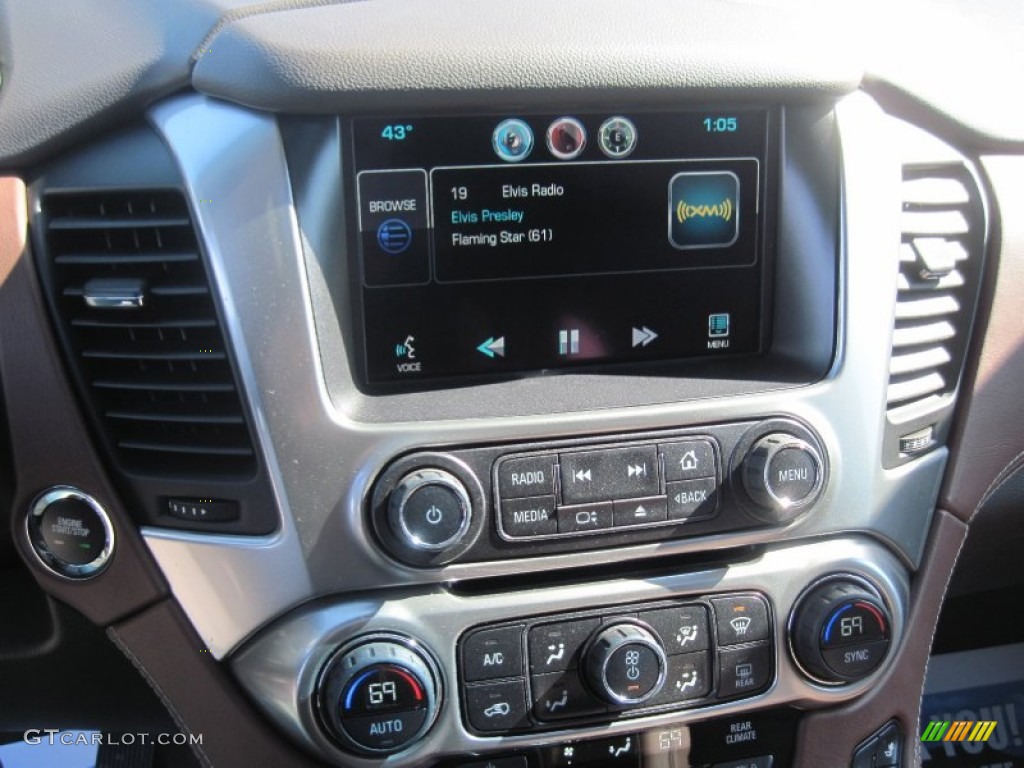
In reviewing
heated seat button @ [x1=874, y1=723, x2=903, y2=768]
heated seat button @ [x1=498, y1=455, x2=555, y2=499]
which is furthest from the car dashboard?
heated seat button @ [x1=874, y1=723, x2=903, y2=768]

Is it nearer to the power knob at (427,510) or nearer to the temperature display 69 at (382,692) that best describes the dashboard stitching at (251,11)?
the power knob at (427,510)

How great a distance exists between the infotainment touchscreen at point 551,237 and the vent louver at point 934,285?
0.65ft

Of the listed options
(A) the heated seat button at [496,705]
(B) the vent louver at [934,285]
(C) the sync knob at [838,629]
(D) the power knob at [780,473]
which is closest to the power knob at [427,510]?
(A) the heated seat button at [496,705]

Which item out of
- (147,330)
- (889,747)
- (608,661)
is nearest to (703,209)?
(608,661)

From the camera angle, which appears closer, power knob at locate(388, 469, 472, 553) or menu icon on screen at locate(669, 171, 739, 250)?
power knob at locate(388, 469, 472, 553)

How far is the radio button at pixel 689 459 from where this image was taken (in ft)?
3.94

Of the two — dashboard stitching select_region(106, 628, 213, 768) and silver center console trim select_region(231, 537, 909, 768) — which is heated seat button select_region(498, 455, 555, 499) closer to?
silver center console trim select_region(231, 537, 909, 768)

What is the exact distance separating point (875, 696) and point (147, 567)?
1.03 meters

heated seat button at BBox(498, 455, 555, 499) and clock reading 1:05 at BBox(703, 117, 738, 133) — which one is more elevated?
clock reading 1:05 at BBox(703, 117, 738, 133)

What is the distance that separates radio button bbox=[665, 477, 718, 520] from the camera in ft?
3.97

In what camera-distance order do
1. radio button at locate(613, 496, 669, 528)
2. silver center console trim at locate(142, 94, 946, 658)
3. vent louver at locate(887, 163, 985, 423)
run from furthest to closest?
vent louver at locate(887, 163, 985, 423) < radio button at locate(613, 496, 669, 528) < silver center console trim at locate(142, 94, 946, 658)

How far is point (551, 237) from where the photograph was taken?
3.93ft

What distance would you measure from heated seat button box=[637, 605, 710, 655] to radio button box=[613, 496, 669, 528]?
134 mm

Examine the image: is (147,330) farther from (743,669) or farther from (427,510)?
(743,669)
